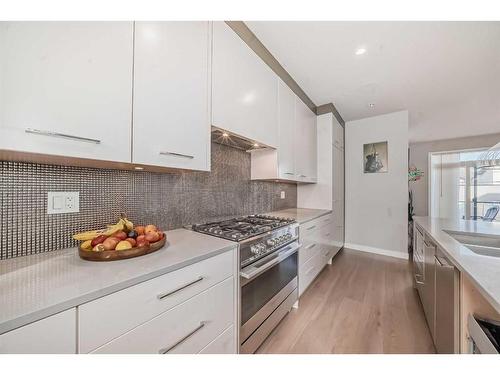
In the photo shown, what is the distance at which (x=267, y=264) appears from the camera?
1.18 meters

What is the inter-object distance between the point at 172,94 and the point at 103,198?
2.21 ft

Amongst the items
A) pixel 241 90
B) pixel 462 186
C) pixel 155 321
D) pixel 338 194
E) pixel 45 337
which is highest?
pixel 241 90

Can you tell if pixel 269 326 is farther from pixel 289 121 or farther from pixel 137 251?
pixel 289 121

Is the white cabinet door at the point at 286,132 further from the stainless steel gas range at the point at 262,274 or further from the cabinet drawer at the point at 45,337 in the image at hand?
the cabinet drawer at the point at 45,337

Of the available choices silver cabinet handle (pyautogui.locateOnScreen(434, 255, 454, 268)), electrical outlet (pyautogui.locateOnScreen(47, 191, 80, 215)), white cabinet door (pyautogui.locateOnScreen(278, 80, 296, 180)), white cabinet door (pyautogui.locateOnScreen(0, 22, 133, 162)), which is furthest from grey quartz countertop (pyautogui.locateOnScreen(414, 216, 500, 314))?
electrical outlet (pyautogui.locateOnScreen(47, 191, 80, 215))

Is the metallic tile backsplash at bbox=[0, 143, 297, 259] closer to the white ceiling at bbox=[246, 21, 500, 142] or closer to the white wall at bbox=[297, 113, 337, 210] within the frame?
the white ceiling at bbox=[246, 21, 500, 142]

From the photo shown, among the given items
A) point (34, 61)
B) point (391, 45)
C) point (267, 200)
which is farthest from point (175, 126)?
point (391, 45)

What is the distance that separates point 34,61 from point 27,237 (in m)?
0.69

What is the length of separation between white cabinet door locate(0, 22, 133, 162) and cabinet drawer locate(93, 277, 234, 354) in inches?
25.9

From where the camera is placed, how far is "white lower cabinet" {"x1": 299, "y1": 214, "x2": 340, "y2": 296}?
1.79 metres

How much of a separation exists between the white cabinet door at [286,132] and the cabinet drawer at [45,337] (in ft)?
5.62

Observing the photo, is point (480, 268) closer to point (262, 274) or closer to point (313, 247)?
point (262, 274)

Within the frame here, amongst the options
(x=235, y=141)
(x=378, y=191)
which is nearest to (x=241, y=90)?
(x=235, y=141)

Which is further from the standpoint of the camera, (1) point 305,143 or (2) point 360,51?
(1) point 305,143
